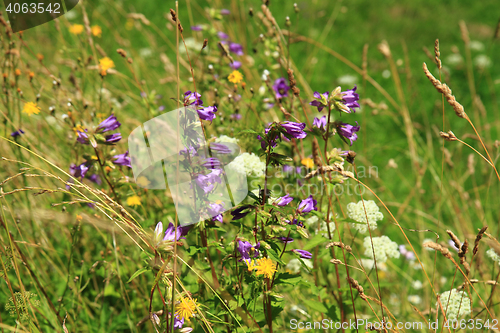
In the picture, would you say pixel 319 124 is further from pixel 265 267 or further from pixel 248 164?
pixel 265 267

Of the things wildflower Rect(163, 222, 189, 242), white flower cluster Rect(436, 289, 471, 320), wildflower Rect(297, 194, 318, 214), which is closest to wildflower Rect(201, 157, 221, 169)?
wildflower Rect(163, 222, 189, 242)

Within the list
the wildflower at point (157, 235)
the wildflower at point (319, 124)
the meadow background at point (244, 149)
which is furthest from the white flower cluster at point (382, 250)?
the wildflower at point (157, 235)

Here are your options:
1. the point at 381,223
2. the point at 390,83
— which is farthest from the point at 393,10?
the point at 381,223

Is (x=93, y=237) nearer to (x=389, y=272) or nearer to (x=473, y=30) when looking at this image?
(x=389, y=272)

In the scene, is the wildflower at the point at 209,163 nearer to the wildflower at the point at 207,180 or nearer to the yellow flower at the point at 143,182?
the wildflower at the point at 207,180

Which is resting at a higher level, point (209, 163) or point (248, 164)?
point (209, 163)

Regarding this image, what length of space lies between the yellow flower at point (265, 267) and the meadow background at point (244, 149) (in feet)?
0.38

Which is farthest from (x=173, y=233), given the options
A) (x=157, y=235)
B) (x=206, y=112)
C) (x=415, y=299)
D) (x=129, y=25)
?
(x=129, y=25)

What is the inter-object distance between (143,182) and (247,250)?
0.75 meters

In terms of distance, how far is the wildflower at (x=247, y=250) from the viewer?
3.83 ft

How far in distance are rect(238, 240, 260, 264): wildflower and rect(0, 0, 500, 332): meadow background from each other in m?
0.05

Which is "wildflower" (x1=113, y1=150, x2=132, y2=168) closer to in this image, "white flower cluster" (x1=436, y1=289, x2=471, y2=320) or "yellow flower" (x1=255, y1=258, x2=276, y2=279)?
"yellow flower" (x1=255, y1=258, x2=276, y2=279)

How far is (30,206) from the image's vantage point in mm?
2049

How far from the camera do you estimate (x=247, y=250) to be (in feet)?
3.93
